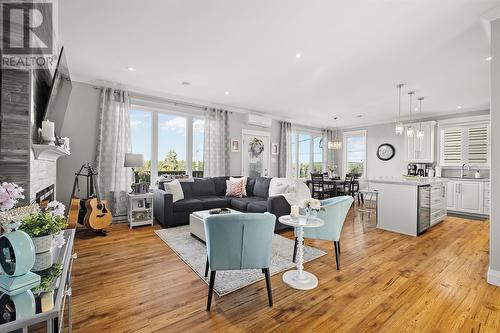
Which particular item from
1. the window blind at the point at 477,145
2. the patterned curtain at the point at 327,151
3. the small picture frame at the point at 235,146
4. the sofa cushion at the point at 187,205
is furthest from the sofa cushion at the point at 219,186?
the window blind at the point at 477,145

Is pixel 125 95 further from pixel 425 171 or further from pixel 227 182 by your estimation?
pixel 425 171

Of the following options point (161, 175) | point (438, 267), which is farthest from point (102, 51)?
point (438, 267)

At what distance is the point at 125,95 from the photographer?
15.1 feet

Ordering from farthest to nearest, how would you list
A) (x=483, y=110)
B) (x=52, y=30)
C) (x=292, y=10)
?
(x=483, y=110), (x=52, y=30), (x=292, y=10)

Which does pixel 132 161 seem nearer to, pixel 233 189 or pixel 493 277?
pixel 233 189

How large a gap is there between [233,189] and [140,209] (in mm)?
1898

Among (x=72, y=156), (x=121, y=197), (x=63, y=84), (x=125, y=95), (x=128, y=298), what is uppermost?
(x=125, y=95)

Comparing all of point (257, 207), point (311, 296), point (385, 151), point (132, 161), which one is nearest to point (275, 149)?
point (257, 207)

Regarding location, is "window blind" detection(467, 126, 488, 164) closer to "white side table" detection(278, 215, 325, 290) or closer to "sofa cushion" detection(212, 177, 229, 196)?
"white side table" detection(278, 215, 325, 290)

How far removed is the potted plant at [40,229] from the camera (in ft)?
3.51

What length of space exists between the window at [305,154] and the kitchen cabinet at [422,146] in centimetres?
279

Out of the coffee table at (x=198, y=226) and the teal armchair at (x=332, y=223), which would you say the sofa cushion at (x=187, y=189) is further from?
the teal armchair at (x=332, y=223)

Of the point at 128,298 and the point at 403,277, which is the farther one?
the point at 403,277

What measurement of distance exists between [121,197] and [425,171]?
313 inches
